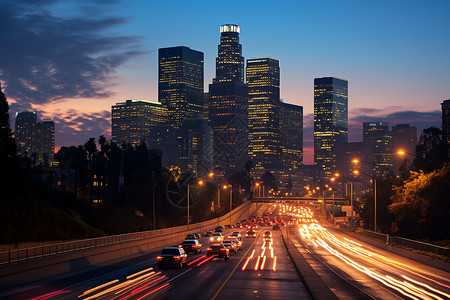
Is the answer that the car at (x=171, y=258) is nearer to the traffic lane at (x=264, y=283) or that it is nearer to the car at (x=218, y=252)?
the traffic lane at (x=264, y=283)

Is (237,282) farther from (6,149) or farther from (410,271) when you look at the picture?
(6,149)

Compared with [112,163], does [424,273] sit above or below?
below

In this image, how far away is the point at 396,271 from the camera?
1667 inches

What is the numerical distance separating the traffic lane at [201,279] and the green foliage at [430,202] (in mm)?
31395

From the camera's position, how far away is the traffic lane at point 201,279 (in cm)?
2742

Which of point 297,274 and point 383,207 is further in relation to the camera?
point 383,207

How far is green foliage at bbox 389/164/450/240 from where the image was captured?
6894 cm

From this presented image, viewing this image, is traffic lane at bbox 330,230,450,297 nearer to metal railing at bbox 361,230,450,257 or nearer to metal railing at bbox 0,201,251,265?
metal railing at bbox 361,230,450,257

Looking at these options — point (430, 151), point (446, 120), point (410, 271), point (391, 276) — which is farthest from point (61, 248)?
point (446, 120)

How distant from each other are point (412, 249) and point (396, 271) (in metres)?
16.3

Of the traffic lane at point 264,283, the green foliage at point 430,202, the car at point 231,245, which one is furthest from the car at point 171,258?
the green foliage at point 430,202

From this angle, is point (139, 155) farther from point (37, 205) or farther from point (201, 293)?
point (201, 293)

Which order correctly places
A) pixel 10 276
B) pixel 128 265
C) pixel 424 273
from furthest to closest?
pixel 128 265
pixel 424 273
pixel 10 276

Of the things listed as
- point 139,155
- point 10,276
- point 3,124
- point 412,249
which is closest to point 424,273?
point 412,249
